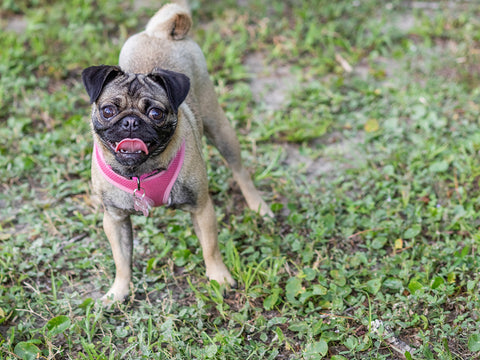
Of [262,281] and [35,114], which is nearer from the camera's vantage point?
[262,281]

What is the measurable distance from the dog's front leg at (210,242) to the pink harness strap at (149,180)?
38 centimetres

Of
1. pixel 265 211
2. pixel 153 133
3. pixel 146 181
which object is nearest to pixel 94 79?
pixel 153 133

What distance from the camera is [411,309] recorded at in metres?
3.73

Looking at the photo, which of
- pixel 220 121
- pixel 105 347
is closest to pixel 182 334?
pixel 105 347

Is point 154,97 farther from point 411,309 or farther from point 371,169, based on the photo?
point 371,169

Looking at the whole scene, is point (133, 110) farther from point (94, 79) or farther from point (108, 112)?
point (94, 79)

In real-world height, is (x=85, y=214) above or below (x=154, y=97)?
below

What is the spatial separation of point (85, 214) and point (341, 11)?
478cm

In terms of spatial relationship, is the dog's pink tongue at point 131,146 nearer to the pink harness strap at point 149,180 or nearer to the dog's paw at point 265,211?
the pink harness strap at point 149,180

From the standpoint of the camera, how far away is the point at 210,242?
3.92 m

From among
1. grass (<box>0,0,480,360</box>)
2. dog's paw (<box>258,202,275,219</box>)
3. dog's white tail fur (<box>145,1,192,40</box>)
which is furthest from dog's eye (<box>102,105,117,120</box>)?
dog's paw (<box>258,202,275,219</box>)

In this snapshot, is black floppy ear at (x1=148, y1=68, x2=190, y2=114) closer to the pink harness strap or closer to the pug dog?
the pug dog

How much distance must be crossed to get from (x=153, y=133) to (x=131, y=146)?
0.17m

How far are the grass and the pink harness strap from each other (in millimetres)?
832
